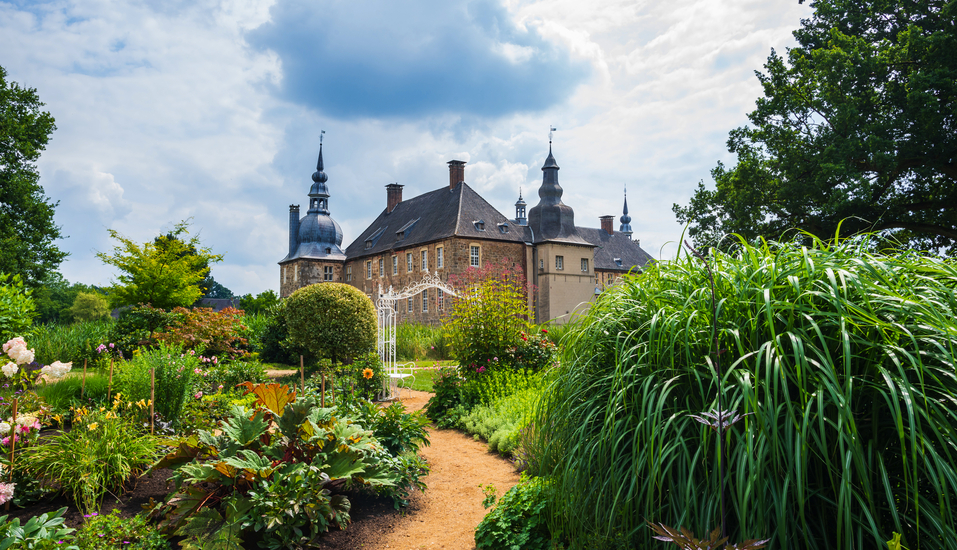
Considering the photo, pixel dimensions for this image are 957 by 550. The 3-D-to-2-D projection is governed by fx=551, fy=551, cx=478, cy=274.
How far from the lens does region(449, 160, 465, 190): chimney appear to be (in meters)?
30.7

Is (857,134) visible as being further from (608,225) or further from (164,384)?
(608,225)

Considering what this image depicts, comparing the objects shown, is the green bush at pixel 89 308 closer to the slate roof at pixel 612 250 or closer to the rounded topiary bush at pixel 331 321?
the slate roof at pixel 612 250

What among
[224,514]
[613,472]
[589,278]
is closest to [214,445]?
[224,514]

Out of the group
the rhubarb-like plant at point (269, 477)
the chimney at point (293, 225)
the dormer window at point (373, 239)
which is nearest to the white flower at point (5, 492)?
the rhubarb-like plant at point (269, 477)

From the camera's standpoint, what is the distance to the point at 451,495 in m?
4.71

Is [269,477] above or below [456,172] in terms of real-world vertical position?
below

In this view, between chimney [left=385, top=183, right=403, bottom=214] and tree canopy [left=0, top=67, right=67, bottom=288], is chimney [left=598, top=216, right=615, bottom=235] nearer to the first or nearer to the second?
chimney [left=385, top=183, right=403, bottom=214]

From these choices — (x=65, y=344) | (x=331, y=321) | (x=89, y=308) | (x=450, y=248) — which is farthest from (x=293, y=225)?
(x=331, y=321)

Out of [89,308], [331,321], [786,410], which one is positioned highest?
[89,308]

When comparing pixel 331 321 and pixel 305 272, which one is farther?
pixel 305 272

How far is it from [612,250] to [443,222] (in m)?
18.9

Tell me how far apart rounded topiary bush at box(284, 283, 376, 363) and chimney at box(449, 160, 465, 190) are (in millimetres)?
19034

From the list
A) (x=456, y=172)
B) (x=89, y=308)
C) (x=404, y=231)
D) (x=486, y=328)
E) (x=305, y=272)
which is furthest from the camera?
(x=89, y=308)

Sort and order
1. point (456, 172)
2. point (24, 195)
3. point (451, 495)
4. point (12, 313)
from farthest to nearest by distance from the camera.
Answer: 1. point (456, 172)
2. point (24, 195)
3. point (12, 313)
4. point (451, 495)
